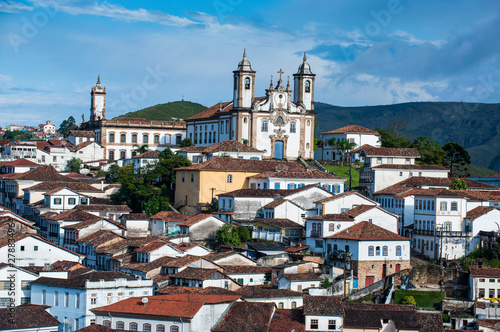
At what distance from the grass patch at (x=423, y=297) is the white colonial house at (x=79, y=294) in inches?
593

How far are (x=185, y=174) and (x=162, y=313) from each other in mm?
31166

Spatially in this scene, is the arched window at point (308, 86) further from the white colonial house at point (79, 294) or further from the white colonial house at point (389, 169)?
the white colonial house at point (79, 294)

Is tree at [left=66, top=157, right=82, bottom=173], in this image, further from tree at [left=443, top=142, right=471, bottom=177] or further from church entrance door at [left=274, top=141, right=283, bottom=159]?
tree at [left=443, top=142, right=471, bottom=177]

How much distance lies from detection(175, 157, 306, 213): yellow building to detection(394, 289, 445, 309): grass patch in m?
20.9

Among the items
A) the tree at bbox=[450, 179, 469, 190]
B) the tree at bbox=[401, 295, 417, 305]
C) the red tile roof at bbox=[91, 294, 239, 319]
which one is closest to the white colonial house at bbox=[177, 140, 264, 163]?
the tree at bbox=[450, 179, 469, 190]

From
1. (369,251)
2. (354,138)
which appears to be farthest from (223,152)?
(369,251)

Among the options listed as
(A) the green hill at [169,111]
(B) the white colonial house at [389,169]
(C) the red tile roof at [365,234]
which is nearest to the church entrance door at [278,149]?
(B) the white colonial house at [389,169]

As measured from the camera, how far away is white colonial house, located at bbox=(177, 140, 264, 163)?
7512cm

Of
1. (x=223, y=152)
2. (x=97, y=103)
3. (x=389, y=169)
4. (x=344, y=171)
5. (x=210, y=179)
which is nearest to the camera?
(x=210, y=179)

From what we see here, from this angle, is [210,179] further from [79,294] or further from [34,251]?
[79,294]

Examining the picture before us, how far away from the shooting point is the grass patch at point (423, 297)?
4944 centimetres

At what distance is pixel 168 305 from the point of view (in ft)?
129

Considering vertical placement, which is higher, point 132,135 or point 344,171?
point 132,135

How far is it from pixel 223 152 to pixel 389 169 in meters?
14.3
